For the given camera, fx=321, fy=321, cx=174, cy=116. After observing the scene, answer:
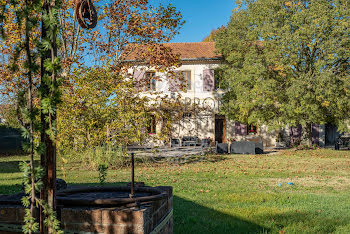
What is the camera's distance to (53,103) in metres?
1.68

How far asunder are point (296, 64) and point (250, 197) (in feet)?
43.8

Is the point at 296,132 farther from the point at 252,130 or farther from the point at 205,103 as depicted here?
A: the point at 205,103

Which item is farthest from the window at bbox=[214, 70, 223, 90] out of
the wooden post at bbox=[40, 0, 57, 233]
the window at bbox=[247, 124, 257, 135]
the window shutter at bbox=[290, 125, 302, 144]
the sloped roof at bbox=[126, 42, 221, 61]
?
the wooden post at bbox=[40, 0, 57, 233]

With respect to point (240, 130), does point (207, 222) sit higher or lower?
lower

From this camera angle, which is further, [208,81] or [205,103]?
[208,81]

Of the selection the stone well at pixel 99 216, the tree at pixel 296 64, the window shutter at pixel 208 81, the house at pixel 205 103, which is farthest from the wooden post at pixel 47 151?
the window shutter at pixel 208 81

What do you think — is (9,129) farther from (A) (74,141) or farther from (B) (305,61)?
(B) (305,61)

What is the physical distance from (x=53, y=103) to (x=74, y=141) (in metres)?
10.4

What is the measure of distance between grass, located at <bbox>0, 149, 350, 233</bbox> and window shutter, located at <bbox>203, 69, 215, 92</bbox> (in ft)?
41.9

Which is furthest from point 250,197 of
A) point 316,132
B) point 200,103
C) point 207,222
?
point 316,132

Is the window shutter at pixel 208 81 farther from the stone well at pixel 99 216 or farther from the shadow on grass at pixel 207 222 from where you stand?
the stone well at pixel 99 216

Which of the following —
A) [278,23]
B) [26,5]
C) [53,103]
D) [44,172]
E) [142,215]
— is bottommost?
[142,215]

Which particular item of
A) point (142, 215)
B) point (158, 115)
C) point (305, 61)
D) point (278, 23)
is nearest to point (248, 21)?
point (278, 23)

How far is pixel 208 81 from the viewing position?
934 inches
